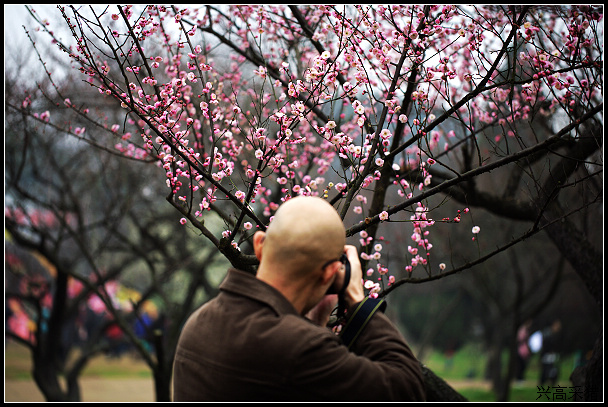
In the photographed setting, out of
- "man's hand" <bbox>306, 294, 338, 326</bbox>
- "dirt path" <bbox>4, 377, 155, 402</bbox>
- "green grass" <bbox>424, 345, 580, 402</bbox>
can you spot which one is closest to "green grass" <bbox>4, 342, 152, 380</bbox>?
"dirt path" <bbox>4, 377, 155, 402</bbox>

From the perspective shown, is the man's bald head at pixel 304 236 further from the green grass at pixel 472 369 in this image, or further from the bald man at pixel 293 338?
the green grass at pixel 472 369

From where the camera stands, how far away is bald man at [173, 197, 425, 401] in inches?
66.4

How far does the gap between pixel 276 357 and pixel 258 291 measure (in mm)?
235

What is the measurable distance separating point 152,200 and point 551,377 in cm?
1146

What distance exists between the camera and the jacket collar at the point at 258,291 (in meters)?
1.79

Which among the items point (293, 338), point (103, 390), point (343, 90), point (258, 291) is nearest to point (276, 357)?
point (293, 338)

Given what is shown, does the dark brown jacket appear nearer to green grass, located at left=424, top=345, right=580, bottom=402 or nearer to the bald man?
the bald man

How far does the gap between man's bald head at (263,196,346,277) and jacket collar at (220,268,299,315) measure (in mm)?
90

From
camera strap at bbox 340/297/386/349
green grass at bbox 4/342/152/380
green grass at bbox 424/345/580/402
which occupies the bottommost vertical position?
green grass at bbox 4/342/152/380

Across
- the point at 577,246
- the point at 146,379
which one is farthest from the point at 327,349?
the point at 146,379

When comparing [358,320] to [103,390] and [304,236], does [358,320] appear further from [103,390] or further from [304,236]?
[103,390]

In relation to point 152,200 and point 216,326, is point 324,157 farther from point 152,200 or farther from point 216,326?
point 152,200

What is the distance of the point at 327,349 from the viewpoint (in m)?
1.68

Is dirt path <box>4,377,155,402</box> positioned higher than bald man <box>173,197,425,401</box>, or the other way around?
bald man <box>173,197,425,401</box>
